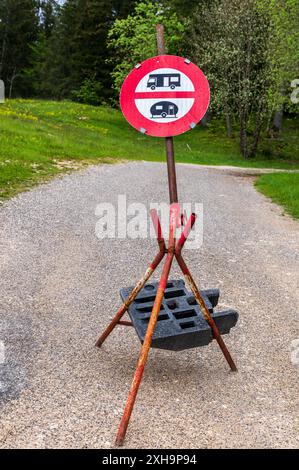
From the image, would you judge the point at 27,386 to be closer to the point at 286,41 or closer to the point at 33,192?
the point at 33,192

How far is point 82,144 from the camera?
77.9 feet

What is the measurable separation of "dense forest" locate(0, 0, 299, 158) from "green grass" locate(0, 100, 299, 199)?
1.90 metres

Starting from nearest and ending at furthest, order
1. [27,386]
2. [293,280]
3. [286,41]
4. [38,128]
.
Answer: [27,386], [293,280], [38,128], [286,41]

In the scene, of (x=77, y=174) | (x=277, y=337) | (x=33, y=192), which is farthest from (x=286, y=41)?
(x=277, y=337)

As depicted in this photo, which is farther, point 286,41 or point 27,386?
point 286,41

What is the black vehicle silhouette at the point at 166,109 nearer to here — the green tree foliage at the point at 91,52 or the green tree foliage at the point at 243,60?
the green tree foliage at the point at 243,60

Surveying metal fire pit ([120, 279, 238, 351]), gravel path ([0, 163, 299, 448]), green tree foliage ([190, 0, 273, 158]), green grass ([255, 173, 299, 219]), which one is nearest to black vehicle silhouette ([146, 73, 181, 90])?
metal fire pit ([120, 279, 238, 351])

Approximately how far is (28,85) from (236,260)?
6781 cm

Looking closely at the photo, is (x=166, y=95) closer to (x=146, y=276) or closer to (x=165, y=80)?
(x=165, y=80)

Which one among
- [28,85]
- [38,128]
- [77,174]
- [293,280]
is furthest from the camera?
[28,85]

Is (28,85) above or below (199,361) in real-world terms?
above

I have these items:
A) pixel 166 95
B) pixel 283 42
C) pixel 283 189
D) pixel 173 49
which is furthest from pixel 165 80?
pixel 173 49

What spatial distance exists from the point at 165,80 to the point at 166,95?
126mm

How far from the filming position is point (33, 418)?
3852 mm
